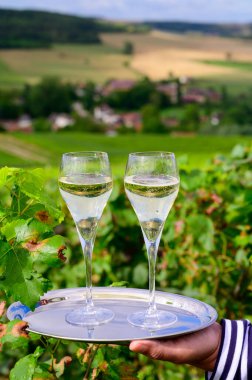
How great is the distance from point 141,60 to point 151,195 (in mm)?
35286

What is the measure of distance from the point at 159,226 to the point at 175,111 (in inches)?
1366

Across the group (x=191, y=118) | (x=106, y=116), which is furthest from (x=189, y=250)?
(x=106, y=116)

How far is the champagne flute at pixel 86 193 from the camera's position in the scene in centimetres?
174

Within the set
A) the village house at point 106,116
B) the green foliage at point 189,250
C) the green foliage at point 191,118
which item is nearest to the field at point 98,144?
the green foliage at point 191,118

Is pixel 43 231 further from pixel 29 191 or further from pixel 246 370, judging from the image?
pixel 246 370

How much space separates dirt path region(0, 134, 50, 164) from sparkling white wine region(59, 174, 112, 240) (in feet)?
96.7

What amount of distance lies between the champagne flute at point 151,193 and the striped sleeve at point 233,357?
17 cm

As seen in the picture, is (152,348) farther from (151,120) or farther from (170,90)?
(151,120)

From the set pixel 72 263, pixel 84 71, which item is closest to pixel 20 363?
pixel 72 263

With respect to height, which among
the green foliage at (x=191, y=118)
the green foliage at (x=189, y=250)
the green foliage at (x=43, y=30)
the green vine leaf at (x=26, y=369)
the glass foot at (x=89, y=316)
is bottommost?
the green foliage at (x=191, y=118)

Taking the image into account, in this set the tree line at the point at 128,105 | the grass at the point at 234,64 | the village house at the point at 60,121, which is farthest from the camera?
the grass at the point at 234,64

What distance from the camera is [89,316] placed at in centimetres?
185

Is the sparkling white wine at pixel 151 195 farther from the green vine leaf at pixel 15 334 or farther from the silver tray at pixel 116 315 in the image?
the green vine leaf at pixel 15 334

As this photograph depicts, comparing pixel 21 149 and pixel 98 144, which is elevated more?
pixel 21 149
